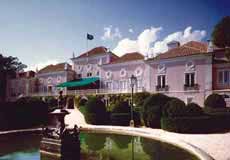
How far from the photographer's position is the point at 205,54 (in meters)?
33.4

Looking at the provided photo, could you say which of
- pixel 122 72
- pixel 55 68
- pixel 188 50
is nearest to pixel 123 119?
pixel 188 50

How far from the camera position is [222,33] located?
21875mm

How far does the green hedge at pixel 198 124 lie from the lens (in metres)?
20.8

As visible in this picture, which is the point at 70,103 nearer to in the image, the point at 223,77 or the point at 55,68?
the point at 55,68

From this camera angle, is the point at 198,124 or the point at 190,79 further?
the point at 190,79

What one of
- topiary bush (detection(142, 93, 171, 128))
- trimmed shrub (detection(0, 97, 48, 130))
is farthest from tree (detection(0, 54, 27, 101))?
topiary bush (detection(142, 93, 171, 128))

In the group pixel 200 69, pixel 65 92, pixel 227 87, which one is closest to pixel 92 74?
pixel 65 92

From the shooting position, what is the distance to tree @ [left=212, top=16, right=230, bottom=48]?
849 inches

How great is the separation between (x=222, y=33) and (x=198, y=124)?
747 centimetres

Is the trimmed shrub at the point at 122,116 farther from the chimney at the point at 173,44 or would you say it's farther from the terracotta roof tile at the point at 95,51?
the terracotta roof tile at the point at 95,51

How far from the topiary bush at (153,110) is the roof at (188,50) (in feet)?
38.6

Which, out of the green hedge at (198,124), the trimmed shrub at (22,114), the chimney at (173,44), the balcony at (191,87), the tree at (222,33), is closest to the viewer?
the green hedge at (198,124)

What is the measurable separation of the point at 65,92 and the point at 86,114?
887 inches

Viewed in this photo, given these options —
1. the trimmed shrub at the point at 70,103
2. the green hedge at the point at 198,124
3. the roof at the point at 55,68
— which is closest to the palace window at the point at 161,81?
the trimmed shrub at the point at 70,103
